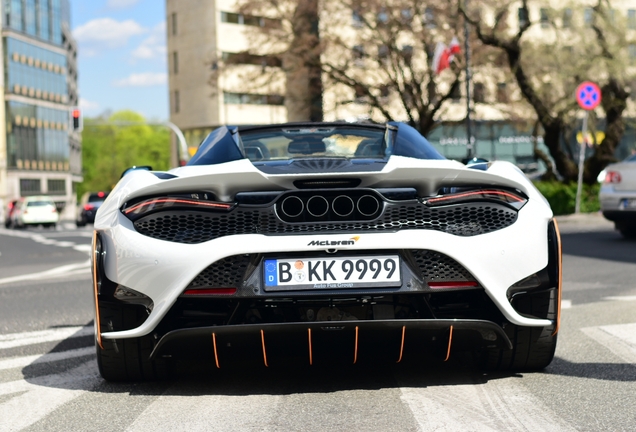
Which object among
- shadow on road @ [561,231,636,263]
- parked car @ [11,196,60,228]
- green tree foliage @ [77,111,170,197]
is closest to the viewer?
shadow on road @ [561,231,636,263]

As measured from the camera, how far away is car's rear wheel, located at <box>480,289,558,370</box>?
4371 millimetres

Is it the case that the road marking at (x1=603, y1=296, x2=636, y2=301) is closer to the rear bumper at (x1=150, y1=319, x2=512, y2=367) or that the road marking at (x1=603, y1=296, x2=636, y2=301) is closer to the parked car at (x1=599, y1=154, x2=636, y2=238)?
the rear bumper at (x1=150, y1=319, x2=512, y2=367)

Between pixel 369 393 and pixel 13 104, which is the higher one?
pixel 13 104

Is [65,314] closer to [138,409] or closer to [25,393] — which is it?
[25,393]

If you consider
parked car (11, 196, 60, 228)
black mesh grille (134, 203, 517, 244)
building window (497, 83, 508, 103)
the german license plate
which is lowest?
parked car (11, 196, 60, 228)

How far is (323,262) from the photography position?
4.11 meters

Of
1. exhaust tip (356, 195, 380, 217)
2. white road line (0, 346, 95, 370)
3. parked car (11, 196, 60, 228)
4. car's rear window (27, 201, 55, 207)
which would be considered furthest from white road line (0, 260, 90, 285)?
car's rear window (27, 201, 55, 207)

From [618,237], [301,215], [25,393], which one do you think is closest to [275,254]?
[301,215]

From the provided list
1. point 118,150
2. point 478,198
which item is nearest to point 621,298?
point 478,198

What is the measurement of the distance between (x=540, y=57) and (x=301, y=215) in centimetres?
3170

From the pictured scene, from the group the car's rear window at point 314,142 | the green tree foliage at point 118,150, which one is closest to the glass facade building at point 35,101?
the green tree foliage at point 118,150

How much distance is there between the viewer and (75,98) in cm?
11669

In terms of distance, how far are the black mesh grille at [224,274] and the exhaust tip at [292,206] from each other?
0.26 metres

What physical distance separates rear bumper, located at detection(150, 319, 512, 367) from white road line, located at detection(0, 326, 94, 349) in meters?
2.35
